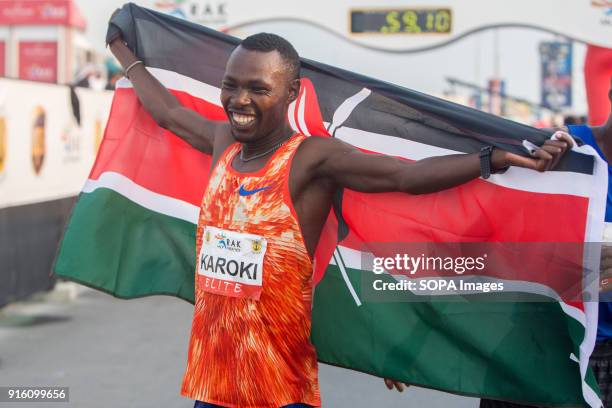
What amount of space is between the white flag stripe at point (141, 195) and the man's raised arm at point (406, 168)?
95 centimetres

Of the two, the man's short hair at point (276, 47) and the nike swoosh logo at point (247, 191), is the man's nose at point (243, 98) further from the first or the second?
the nike swoosh logo at point (247, 191)

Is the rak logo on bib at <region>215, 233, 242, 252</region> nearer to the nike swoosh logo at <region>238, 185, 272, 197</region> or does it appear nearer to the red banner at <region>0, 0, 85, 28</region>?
the nike swoosh logo at <region>238, 185, 272, 197</region>

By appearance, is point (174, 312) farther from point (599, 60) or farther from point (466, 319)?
point (466, 319)

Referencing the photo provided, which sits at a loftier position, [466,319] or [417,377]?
[466,319]

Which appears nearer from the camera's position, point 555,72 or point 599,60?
point 599,60

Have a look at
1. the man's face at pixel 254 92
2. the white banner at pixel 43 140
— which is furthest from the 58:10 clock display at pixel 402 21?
the man's face at pixel 254 92

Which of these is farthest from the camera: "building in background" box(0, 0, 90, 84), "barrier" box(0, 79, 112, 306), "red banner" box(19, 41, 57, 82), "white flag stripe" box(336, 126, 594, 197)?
"building in background" box(0, 0, 90, 84)

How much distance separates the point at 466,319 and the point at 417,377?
289 mm

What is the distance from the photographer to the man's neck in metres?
3.02

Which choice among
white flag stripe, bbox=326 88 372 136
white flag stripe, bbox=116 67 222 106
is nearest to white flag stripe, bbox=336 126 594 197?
white flag stripe, bbox=326 88 372 136

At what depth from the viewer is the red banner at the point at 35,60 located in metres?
38.3

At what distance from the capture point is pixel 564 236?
10.6 ft

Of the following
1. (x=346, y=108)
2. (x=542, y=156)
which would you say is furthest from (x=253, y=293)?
(x=542, y=156)

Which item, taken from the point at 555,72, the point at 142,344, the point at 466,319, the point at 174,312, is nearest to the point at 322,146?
the point at 466,319
